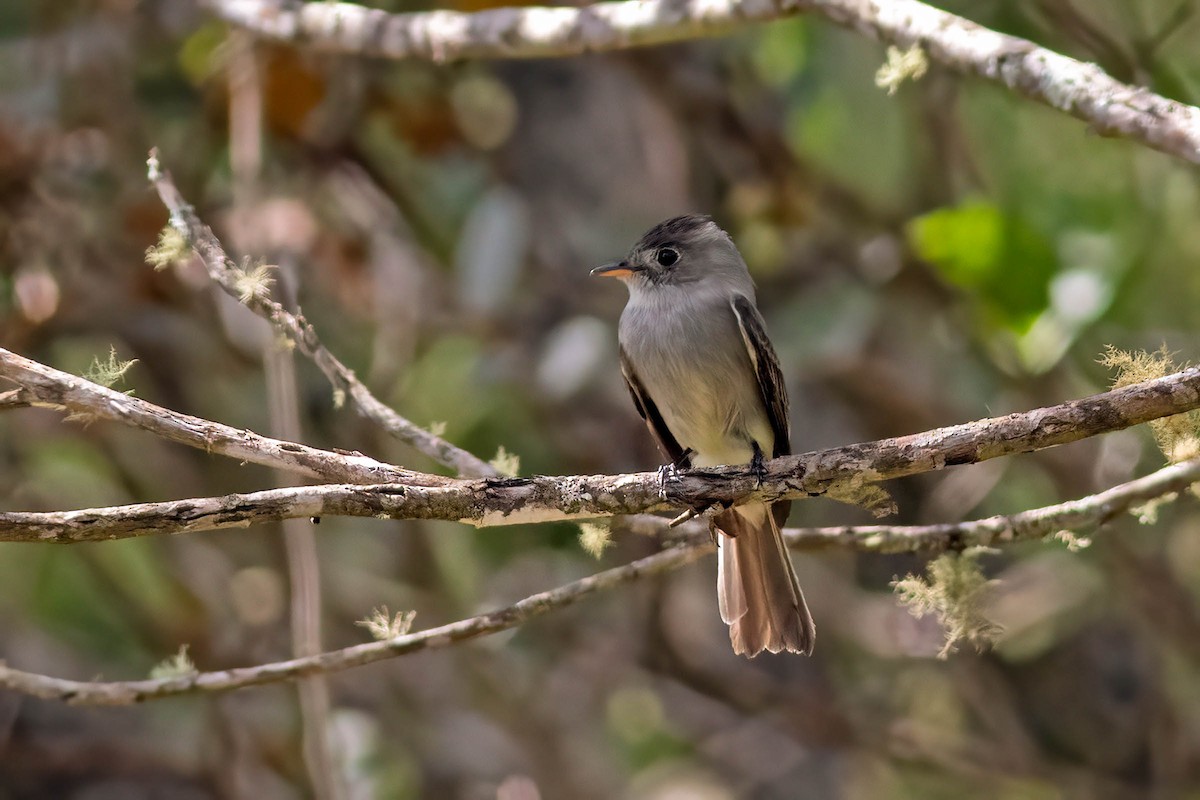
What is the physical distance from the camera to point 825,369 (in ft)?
16.4

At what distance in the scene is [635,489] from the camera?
2641 mm

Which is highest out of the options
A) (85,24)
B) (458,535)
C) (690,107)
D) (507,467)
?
(85,24)

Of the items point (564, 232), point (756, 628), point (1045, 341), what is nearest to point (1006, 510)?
point (1045, 341)

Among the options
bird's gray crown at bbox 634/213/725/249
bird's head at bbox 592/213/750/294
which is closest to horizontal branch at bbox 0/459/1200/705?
bird's head at bbox 592/213/750/294

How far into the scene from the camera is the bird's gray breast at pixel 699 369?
3994mm

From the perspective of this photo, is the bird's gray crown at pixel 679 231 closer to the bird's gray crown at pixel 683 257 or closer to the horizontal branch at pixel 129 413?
the bird's gray crown at pixel 683 257

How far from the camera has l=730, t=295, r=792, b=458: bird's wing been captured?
13.0ft

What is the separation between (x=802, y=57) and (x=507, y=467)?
2164 millimetres

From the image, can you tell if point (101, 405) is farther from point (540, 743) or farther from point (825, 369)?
point (825, 369)

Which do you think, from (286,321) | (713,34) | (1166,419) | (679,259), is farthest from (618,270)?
(1166,419)

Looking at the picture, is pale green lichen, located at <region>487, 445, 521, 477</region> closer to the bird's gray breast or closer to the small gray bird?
the small gray bird

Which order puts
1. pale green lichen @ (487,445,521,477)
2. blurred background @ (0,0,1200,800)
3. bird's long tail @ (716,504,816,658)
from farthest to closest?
blurred background @ (0,0,1200,800) → bird's long tail @ (716,504,816,658) → pale green lichen @ (487,445,521,477)

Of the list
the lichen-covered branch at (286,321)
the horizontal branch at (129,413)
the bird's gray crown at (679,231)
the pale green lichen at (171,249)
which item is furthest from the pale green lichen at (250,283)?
the bird's gray crown at (679,231)

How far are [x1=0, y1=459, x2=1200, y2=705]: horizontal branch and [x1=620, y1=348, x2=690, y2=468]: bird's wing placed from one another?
97 cm
